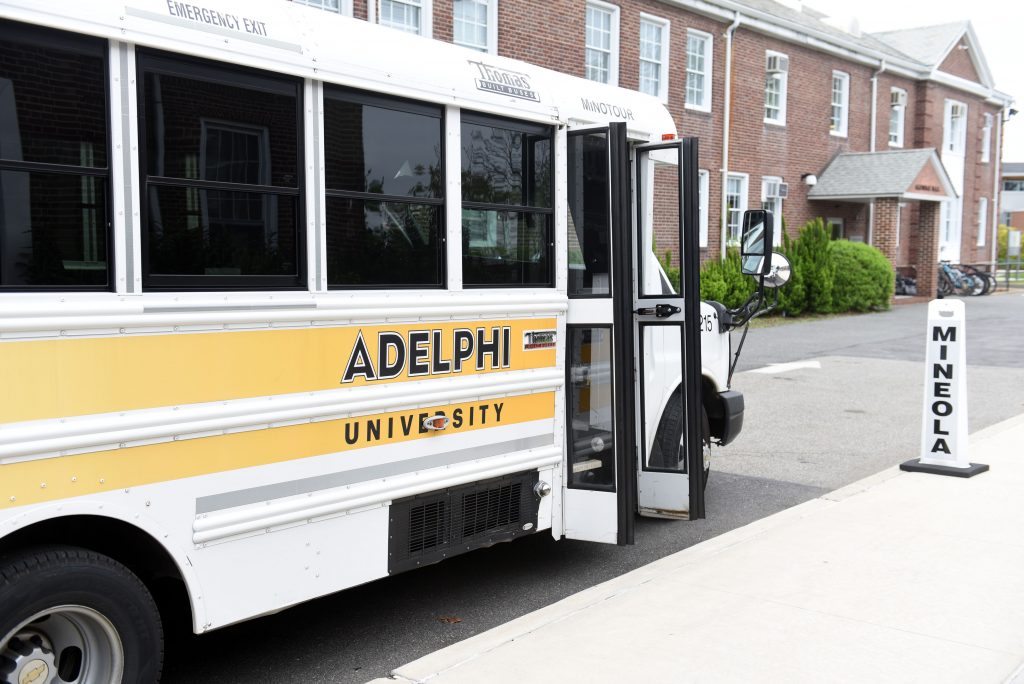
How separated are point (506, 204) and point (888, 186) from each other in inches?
920

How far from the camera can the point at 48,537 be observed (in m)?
3.30

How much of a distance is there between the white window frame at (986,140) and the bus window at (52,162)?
3768cm

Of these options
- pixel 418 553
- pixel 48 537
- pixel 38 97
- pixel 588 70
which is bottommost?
pixel 418 553

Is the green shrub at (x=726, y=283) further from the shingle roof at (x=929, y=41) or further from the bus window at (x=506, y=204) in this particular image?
the shingle roof at (x=929, y=41)

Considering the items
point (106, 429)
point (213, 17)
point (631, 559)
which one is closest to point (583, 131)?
point (213, 17)

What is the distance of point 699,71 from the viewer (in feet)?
72.4

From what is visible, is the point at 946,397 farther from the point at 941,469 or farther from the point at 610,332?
the point at 610,332

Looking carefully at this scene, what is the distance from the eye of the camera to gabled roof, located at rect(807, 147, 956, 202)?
1011 inches

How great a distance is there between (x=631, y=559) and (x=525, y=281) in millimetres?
1836

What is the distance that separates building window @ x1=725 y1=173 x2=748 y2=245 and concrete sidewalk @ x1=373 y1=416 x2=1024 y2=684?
17.2m

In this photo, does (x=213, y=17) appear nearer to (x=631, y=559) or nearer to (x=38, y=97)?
(x=38, y=97)

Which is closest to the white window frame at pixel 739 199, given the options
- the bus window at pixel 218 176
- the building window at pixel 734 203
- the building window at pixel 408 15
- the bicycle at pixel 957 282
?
the building window at pixel 734 203

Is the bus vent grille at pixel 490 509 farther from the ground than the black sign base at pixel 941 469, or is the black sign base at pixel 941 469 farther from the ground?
the bus vent grille at pixel 490 509

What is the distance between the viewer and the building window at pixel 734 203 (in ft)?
75.6
